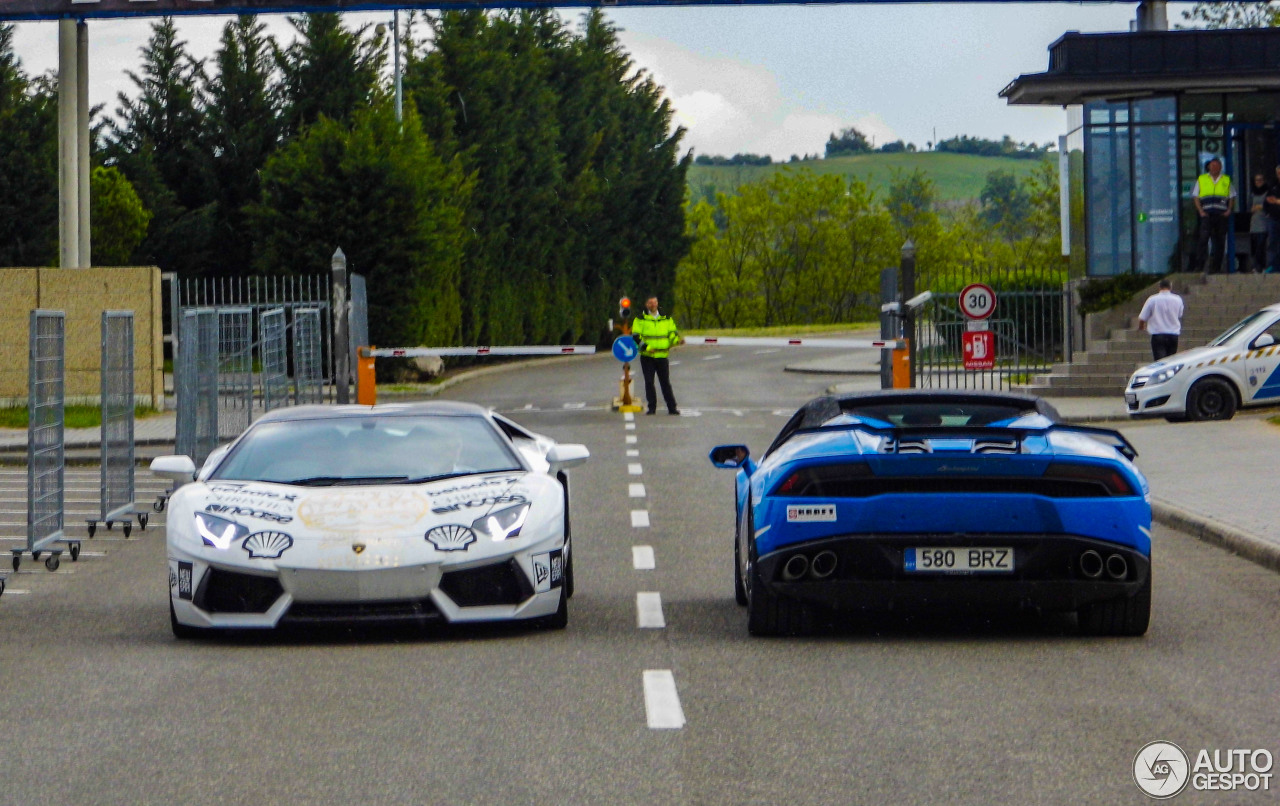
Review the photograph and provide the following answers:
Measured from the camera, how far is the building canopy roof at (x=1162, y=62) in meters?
32.9

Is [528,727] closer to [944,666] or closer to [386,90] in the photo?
[944,666]

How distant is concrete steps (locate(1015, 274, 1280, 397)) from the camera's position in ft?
101

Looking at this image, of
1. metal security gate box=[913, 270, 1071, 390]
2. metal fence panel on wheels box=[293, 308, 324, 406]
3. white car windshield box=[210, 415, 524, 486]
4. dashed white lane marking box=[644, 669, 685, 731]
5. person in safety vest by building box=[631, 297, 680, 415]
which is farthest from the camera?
metal security gate box=[913, 270, 1071, 390]

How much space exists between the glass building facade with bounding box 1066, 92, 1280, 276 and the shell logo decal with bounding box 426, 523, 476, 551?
26420 millimetres

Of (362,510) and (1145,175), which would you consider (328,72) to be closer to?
(1145,175)

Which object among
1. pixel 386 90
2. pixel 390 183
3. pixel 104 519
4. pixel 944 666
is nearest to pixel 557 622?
pixel 944 666

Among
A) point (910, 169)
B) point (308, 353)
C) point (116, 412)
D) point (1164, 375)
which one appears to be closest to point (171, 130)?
point (308, 353)

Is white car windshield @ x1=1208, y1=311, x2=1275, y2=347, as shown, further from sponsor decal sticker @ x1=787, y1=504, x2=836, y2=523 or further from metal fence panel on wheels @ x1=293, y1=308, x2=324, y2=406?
sponsor decal sticker @ x1=787, y1=504, x2=836, y2=523

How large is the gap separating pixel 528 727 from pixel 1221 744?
2.40 meters

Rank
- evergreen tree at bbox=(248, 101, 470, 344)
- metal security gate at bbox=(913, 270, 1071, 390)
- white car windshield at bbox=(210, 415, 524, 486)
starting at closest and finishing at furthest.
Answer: white car windshield at bbox=(210, 415, 524, 486), metal security gate at bbox=(913, 270, 1071, 390), evergreen tree at bbox=(248, 101, 470, 344)

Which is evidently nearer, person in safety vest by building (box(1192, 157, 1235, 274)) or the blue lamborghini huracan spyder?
the blue lamborghini huracan spyder

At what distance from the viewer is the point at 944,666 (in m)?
7.89

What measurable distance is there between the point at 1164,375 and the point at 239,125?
31.4 metres

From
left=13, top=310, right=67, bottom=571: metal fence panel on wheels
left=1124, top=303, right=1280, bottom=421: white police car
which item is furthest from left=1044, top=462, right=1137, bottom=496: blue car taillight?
left=1124, top=303, right=1280, bottom=421: white police car
